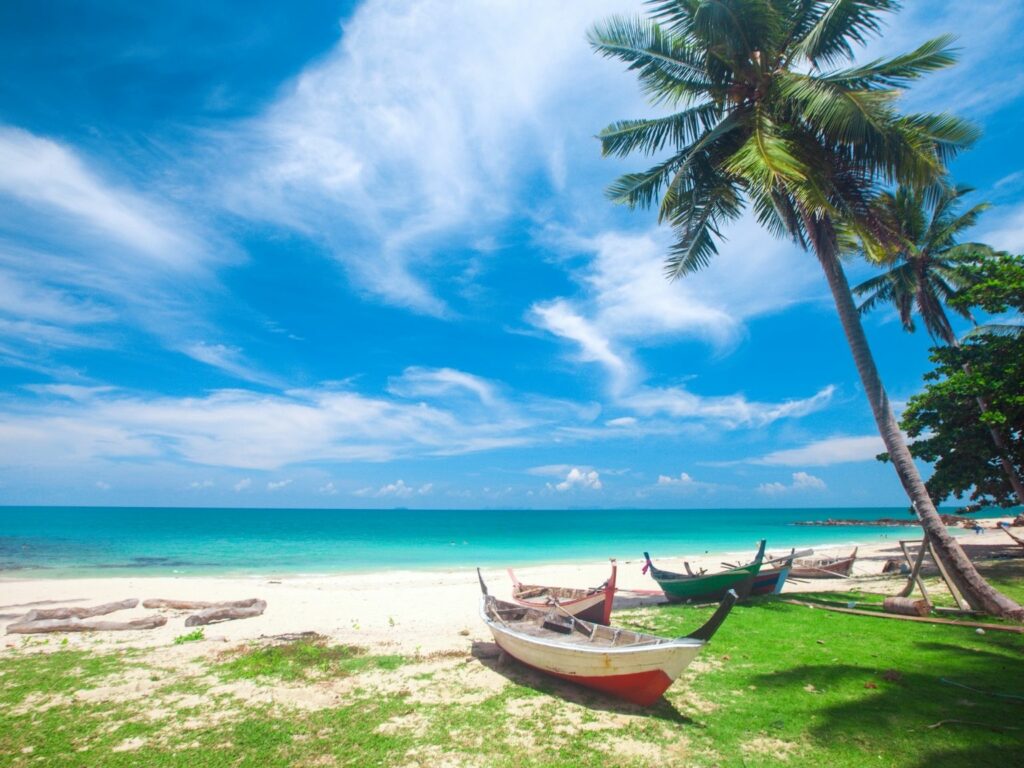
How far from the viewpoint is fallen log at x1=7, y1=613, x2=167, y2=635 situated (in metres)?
11.1

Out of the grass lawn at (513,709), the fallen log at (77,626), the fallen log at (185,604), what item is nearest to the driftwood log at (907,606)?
the grass lawn at (513,709)

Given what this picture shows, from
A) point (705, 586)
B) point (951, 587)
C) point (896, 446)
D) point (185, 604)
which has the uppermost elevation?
point (896, 446)

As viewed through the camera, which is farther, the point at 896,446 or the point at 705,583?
the point at 705,583

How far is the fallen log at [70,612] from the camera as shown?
38.7 ft

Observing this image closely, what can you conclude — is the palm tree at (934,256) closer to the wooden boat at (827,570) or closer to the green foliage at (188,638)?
the wooden boat at (827,570)

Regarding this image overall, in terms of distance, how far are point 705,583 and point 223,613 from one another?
506 inches

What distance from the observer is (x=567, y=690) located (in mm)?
7117

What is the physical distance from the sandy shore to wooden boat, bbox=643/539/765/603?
1.25 m

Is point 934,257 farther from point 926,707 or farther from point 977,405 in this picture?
point 926,707

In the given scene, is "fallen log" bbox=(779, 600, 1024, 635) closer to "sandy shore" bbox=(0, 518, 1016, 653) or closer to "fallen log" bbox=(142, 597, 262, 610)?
"sandy shore" bbox=(0, 518, 1016, 653)

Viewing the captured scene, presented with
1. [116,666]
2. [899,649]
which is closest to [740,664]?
[899,649]

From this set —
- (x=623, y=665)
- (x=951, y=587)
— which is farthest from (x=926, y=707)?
(x=951, y=587)

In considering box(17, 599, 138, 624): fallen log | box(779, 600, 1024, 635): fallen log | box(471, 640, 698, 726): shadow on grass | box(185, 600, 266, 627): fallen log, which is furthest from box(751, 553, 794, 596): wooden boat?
box(17, 599, 138, 624): fallen log

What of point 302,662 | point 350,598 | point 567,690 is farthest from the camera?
point 350,598
